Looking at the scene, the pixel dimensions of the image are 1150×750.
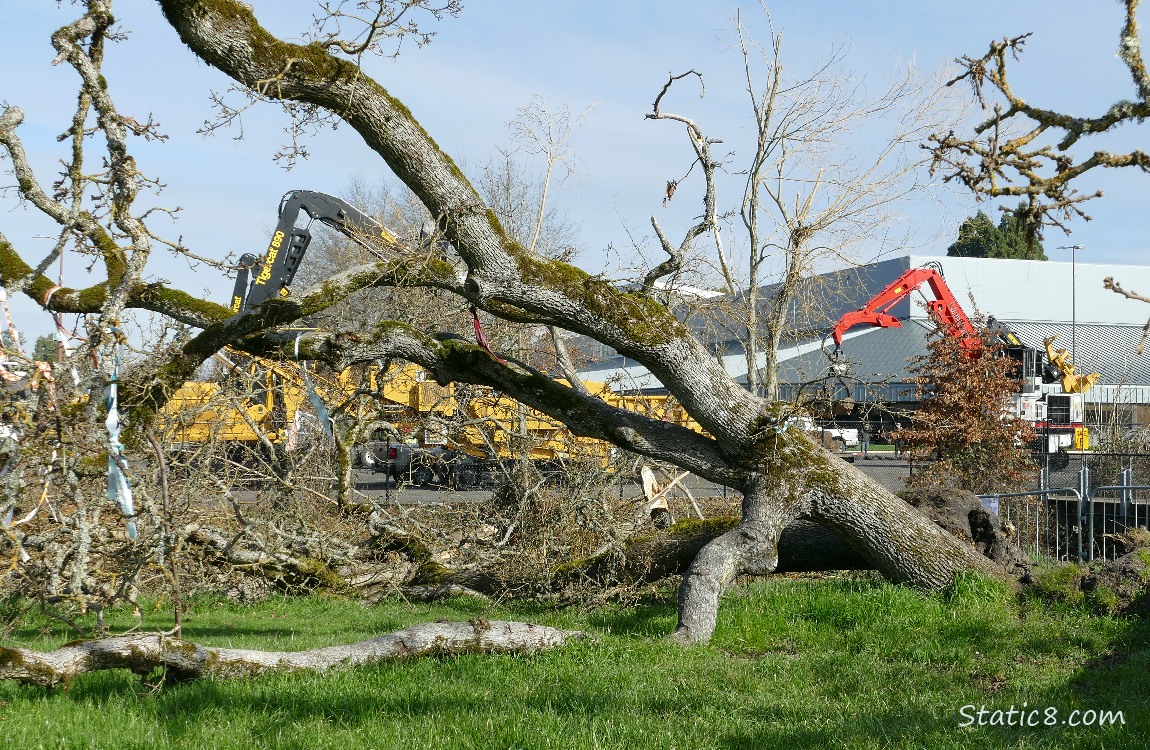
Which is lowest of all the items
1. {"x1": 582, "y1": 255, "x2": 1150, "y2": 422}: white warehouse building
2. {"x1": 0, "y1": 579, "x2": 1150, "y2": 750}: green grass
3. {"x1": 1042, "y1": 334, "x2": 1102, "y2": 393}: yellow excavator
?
{"x1": 0, "y1": 579, "x2": 1150, "y2": 750}: green grass

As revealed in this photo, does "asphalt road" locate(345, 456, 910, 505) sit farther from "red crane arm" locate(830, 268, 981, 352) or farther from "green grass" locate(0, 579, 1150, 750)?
"green grass" locate(0, 579, 1150, 750)

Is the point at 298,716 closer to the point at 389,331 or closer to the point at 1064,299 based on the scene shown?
the point at 389,331

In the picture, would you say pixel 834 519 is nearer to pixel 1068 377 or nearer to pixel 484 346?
pixel 484 346

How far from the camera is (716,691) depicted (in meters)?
5.82

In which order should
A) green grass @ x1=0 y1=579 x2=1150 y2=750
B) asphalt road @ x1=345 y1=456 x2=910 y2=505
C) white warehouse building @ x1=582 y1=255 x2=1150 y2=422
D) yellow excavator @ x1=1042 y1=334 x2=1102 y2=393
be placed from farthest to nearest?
white warehouse building @ x1=582 y1=255 x2=1150 y2=422 < yellow excavator @ x1=1042 y1=334 x2=1102 y2=393 < asphalt road @ x1=345 y1=456 x2=910 y2=505 < green grass @ x1=0 y1=579 x2=1150 y2=750

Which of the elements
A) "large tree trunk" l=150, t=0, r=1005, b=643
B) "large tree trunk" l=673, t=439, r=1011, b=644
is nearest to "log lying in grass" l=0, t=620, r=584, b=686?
"large tree trunk" l=150, t=0, r=1005, b=643

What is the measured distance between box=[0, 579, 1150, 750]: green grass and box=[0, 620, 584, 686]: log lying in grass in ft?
0.40

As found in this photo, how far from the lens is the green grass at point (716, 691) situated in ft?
15.9

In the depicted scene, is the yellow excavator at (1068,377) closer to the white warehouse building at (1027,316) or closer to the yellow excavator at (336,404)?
the white warehouse building at (1027,316)

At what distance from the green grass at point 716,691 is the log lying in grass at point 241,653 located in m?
0.12

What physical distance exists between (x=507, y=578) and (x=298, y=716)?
5.00m

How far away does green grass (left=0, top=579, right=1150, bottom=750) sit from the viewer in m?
4.85

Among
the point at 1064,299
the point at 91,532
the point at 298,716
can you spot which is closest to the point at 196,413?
the point at 91,532

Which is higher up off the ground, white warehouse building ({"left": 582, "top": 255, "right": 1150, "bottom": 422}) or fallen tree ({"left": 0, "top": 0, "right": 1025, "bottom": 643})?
white warehouse building ({"left": 582, "top": 255, "right": 1150, "bottom": 422})
